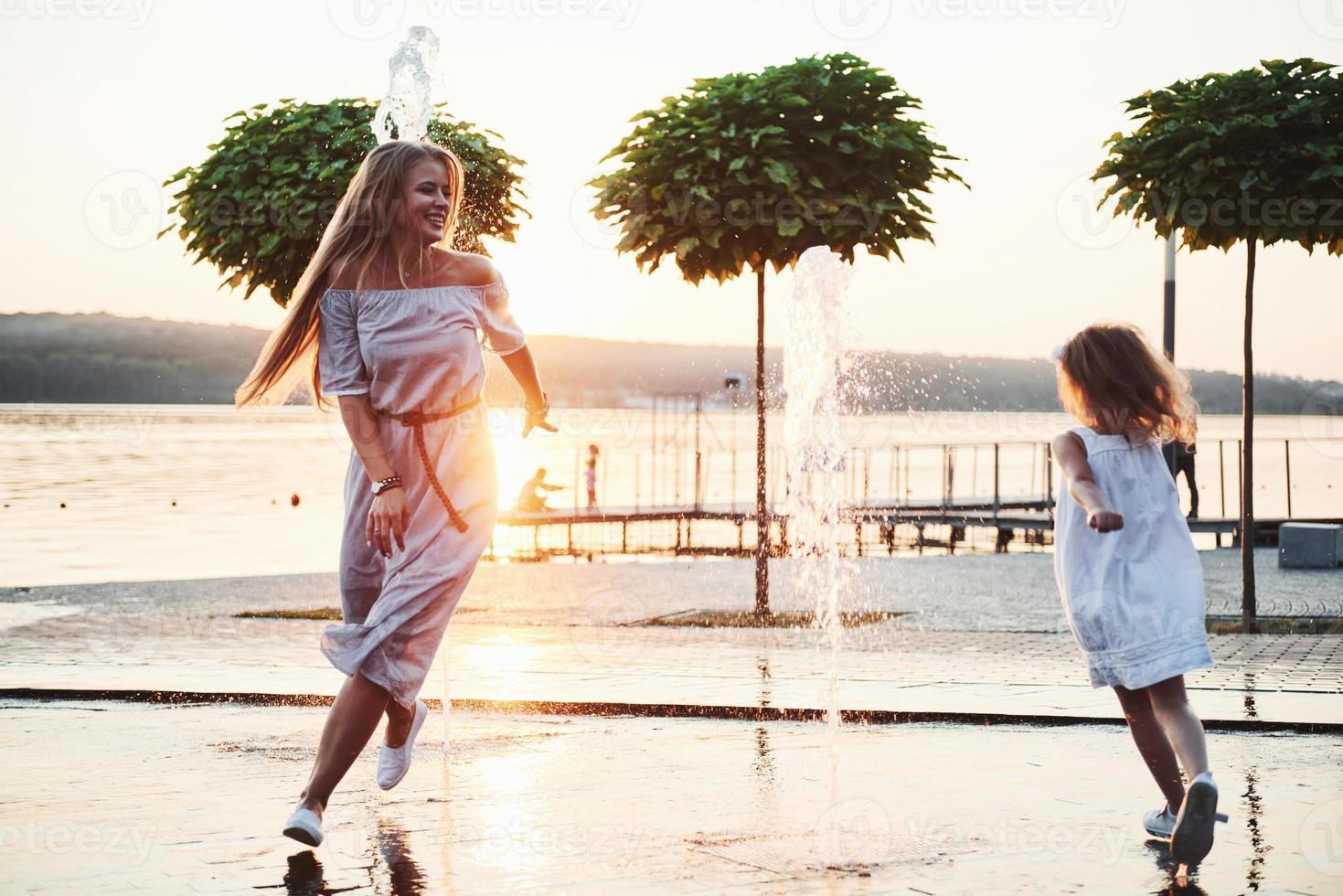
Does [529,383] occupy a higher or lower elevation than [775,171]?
lower

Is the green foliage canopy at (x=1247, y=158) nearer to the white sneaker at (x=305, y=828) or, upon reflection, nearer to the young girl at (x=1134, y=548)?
the young girl at (x=1134, y=548)

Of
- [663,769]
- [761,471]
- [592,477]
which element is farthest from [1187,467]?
[663,769]

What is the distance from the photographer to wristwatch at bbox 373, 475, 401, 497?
17.7 feet

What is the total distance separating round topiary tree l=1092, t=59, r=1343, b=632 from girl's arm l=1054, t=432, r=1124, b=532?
7.98 metres

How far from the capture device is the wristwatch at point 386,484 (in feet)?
17.7

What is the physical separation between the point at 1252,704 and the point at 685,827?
14.0 feet

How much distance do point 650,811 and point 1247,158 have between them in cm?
882

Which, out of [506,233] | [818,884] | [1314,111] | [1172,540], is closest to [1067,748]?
[1172,540]

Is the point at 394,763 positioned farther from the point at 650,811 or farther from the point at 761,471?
the point at 761,471

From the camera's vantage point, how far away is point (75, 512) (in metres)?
40.0

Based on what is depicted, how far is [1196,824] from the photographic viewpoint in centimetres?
500

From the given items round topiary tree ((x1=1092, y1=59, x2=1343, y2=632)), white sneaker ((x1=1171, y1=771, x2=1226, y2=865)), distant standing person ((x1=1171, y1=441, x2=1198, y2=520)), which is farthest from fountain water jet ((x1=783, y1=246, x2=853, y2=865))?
distant standing person ((x1=1171, y1=441, x2=1198, y2=520))

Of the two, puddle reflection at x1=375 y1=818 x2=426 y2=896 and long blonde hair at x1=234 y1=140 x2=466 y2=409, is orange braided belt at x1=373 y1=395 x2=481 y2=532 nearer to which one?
long blonde hair at x1=234 y1=140 x2=466 y2=409

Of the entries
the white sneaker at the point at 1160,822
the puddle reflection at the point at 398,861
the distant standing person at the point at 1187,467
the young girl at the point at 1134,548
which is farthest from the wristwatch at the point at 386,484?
the distant standing person at the point at 1187,467
